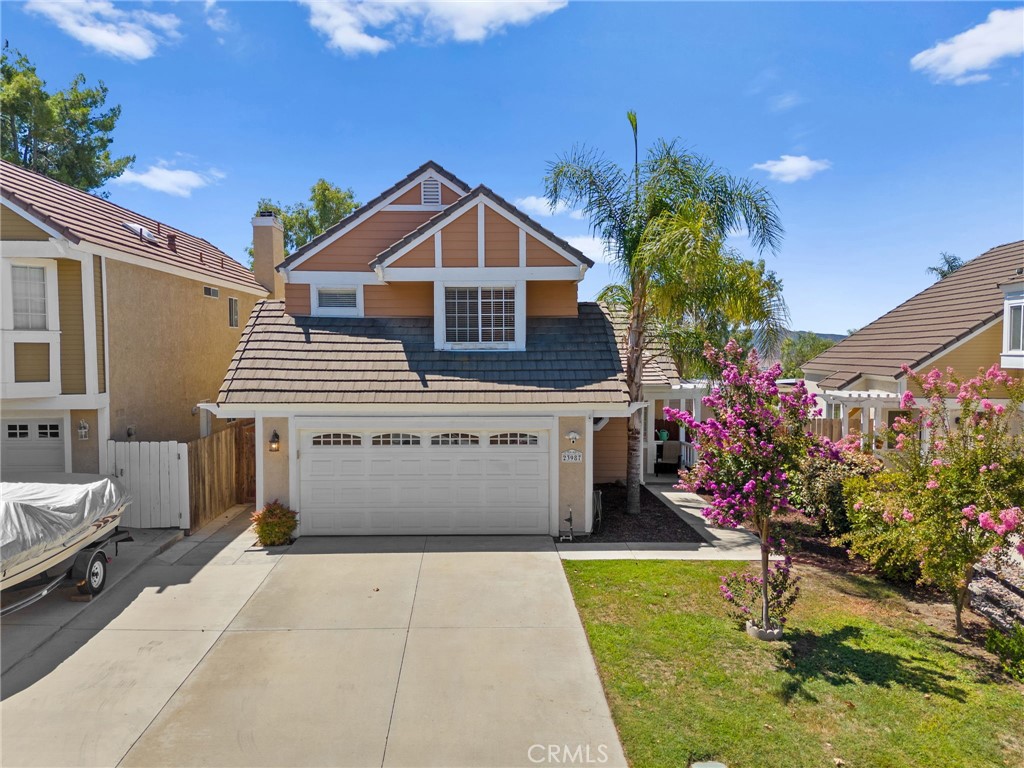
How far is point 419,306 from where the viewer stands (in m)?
13.4

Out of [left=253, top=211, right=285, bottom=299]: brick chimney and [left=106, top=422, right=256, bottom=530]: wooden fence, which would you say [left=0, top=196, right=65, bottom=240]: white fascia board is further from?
[left=253, top=211, right=285, bottom=299]: brick chimney

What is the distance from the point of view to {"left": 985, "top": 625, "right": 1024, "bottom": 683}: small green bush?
635 cm

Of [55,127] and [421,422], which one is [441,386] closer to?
[421,422]

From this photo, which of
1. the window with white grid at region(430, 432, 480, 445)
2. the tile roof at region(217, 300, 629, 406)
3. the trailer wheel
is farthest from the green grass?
the trailer wheel

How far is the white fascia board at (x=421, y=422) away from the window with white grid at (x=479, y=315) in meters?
2.17

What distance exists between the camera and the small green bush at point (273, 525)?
420 inches

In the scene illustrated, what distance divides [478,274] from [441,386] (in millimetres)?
2723

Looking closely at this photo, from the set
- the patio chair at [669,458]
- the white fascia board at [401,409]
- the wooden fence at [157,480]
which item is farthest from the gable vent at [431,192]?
the patio chair at [669,458]

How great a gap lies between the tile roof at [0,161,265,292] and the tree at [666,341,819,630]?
39.1ft

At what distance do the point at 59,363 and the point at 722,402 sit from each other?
1207 centimetres

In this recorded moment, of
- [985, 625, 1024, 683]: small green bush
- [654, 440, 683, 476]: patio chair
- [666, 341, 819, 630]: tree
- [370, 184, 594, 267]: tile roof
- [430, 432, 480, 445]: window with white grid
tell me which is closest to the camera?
[985, 625, 1024, 683]: small green bush

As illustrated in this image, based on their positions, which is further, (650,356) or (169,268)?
(650,356)

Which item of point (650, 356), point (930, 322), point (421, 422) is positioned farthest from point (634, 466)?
point (930, 322)

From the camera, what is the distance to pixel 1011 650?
256 inches
